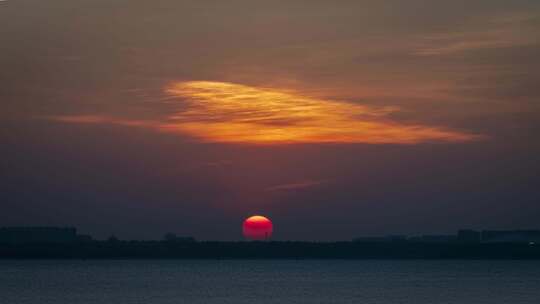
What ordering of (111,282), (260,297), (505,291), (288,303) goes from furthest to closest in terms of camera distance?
(111,282) < (505,291) < (260,297) < (288,303)

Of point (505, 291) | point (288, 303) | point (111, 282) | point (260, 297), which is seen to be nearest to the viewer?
point (288, 303)

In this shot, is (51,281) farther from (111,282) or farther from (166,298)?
(166,298)

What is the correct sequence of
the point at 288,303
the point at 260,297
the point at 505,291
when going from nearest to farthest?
the point at 288,303 → the point at 260,297 → the point at 505,291

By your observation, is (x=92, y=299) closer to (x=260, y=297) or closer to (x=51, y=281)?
(x=260, y=297)

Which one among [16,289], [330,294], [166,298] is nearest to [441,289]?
[330,294]

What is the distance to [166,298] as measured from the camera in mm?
90750

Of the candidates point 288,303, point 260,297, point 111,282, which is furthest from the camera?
point 111,282

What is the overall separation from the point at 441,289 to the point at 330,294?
15.3m

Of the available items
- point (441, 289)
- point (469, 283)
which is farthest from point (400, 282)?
point (441, 289)

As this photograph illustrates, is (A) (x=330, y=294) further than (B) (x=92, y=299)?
Yes

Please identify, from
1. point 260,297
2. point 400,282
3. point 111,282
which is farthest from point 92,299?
point 400,282

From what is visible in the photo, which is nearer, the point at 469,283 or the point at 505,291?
the point at 505,291

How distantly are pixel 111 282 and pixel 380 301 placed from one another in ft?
135

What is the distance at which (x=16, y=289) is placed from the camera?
106m
